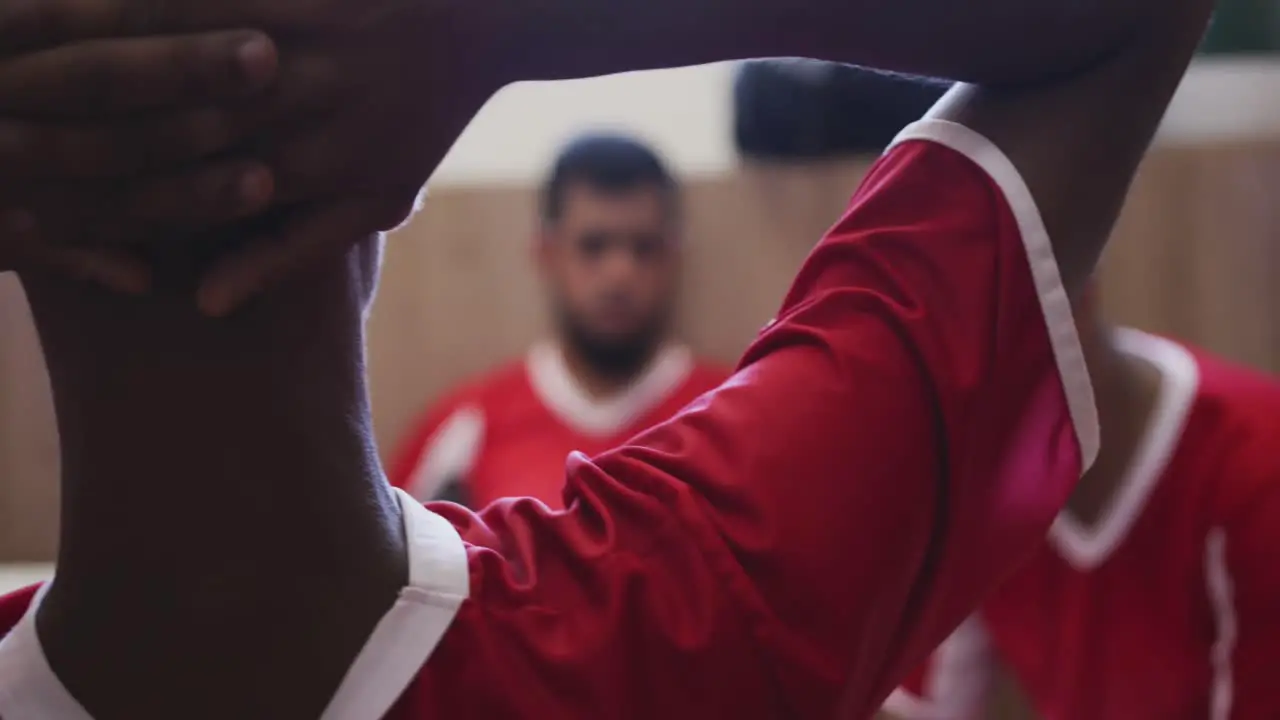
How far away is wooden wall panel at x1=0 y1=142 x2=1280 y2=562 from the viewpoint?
5.75 feet

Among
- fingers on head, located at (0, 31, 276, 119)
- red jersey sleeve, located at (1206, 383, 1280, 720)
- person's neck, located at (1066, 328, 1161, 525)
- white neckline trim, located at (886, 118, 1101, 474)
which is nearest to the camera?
fingers on head, located at (0, 31, 276, 119)

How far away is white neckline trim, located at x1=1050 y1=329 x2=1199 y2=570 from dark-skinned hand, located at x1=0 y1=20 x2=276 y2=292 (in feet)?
2.79

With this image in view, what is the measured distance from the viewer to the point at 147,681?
0.39 m

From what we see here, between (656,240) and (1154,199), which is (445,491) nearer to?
(656,240)

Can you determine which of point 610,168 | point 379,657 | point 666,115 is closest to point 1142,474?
point 379,657

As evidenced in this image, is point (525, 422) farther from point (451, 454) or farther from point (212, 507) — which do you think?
point (212, 507)

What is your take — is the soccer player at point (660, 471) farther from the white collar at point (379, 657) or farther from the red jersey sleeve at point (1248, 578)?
the red jersey sleeve at point (1248, 578)

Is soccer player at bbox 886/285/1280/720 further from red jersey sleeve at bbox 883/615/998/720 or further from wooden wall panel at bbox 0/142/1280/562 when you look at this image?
wooden wall panel at bbox 0/142/1280/562

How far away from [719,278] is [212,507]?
151cm

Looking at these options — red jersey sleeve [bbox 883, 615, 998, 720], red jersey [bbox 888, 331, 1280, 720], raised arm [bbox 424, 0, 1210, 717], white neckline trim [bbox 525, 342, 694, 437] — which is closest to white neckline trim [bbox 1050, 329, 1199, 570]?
red jersey [bbox 888, 331, 1280, 720]

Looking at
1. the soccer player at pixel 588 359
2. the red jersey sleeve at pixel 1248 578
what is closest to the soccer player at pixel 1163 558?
the red jersey sleeve at pixel 1248 578

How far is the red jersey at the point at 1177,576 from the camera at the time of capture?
940mm

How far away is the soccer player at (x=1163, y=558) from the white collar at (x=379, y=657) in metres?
0.68

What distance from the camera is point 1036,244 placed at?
0.43 metres
